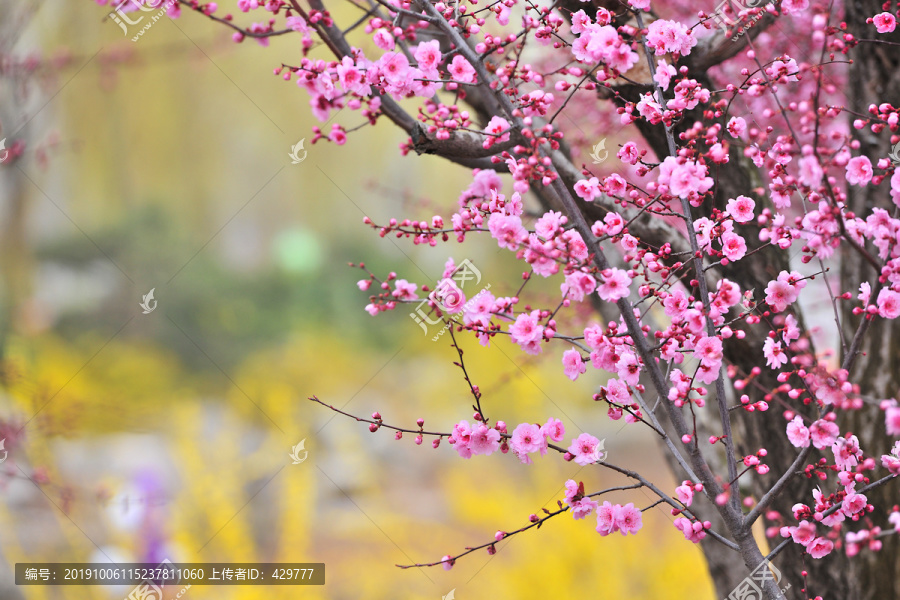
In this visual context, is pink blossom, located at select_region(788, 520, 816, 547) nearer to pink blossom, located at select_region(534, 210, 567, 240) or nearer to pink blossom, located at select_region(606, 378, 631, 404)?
pink blossom, located at select_region(606, 378, 631, 404)

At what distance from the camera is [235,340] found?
149 inches

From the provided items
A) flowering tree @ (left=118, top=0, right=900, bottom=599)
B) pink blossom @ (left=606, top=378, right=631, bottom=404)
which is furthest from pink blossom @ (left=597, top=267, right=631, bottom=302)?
pink blossom @ (left=606, top=378, right=631, bottom=404)

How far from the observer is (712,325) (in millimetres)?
634

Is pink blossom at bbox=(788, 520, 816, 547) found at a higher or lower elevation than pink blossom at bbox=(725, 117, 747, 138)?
lower

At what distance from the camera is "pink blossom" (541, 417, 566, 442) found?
2.14ft

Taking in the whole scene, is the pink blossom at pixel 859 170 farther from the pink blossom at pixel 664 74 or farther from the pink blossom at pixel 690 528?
the pink blossom at pixel 690 528

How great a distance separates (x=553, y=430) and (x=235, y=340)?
3.42m

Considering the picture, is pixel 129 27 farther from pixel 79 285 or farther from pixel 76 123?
pixel 79 285

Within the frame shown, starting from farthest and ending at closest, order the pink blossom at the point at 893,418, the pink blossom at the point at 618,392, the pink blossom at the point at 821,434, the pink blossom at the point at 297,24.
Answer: the pink blossom at the point at 297,24
the pink blossom at the point at 618,392
the pink blossom at the point at 821,434
the pink blossom at the point at 893,418

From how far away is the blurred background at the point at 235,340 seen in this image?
2.74 m

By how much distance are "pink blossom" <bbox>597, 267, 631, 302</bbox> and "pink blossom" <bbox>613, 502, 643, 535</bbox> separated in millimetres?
233

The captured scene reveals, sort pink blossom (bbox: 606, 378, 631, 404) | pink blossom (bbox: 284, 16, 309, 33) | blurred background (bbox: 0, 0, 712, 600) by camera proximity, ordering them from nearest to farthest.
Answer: pink blossom (bbox: 606, 378, 631, 404)
pink blossom (bbox: 284, 16, 309, 33)
blurred background (bbox: 0, 0, 712, 600)

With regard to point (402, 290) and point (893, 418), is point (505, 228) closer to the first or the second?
point (402, 290)

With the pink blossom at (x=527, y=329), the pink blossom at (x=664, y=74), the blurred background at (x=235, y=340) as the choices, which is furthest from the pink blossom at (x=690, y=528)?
the blurred background at (x=235, y=340)
